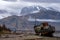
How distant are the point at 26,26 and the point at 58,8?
461 millimetres

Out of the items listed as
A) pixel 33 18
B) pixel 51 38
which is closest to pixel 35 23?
pixel 33 18

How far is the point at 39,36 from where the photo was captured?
1.63 metres

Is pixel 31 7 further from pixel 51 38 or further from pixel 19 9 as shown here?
pixel 51 38

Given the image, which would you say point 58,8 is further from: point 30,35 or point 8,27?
point 8,27

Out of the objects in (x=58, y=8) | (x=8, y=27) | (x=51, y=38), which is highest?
(x=58, y=8)

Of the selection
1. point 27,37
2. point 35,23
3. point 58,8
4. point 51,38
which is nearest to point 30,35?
point 27,37

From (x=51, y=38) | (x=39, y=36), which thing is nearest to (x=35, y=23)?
(x=39, y=36)

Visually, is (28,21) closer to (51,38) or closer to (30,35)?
(30,35)

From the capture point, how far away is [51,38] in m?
1.63

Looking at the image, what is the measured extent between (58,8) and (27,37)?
0.53 m

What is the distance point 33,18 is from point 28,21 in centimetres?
7

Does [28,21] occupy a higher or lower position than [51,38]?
higher

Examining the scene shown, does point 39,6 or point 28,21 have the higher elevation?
point 39,6

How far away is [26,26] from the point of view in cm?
163
